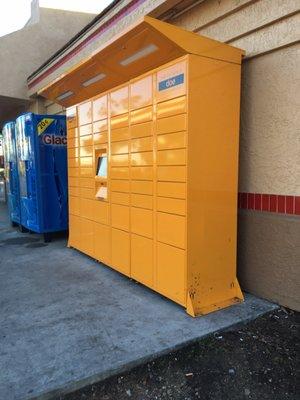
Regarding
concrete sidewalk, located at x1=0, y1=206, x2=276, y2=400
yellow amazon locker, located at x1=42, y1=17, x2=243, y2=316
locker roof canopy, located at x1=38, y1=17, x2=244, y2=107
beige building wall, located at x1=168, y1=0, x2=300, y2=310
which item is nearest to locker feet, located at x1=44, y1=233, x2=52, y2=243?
concrete sidewalk, located at x1=0, y1=206, x2=276, y2=400

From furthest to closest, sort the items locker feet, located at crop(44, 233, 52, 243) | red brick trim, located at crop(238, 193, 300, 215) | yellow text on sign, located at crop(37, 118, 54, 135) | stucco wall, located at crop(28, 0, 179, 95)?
locker feet, located at crop(44, 233, 52, 243) < yellow text on sign, located at crop(37, 118, 54, 135) < stucco wall, located at crop(28, 0, 179, 95) < red brick trim, located at crop(238, 193, 300, 215)

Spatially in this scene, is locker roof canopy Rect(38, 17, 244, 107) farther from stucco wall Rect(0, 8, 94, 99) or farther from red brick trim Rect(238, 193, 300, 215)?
stucco wall Rect(0, 8, 94, 99)

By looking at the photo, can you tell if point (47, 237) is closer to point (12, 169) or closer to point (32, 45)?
point (12, 169)

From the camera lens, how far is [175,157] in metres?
3.51

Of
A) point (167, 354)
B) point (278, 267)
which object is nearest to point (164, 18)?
point (278, 267)


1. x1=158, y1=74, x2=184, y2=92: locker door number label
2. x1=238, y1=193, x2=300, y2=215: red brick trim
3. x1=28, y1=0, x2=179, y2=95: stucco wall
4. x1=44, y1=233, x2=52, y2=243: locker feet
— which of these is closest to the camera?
x1=158, y1=74, x2=184, y2=92: locker door number label

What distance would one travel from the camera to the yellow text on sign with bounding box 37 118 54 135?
642 centimetres

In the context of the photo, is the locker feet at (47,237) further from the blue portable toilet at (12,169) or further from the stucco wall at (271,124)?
the stucco wall at (271,124)

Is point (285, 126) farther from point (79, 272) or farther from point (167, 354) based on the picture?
point (79, 272)

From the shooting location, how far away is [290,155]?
3.51 m

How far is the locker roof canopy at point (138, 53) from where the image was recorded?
3.24 meters

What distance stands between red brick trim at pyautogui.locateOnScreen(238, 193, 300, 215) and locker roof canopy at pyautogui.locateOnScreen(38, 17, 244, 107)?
1.38 meters

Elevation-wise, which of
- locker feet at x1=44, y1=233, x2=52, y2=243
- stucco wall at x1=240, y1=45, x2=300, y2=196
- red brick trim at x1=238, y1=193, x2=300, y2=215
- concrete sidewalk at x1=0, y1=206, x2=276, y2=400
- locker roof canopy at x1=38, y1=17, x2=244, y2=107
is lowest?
concrete sidewalk at x1=0, y1=206, x2=276, y2=400

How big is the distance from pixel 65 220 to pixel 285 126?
4.53m
